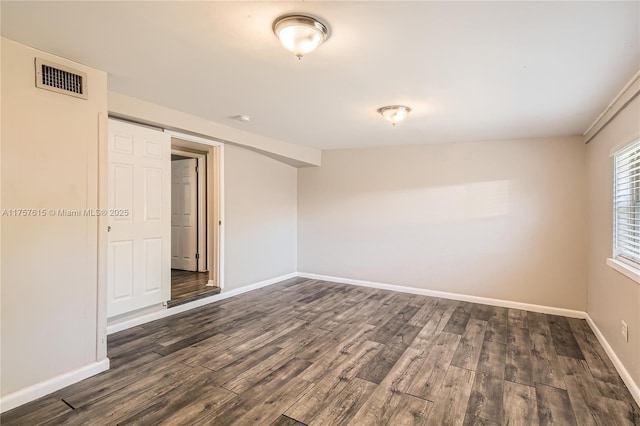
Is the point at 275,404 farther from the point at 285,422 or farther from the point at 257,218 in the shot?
the point at 257,218

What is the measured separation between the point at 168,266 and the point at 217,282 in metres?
0.85

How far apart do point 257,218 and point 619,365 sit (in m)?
4.43

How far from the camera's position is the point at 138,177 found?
11.2 feet

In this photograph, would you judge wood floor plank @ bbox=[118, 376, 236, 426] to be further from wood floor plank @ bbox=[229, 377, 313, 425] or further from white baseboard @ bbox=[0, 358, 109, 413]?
white baseboard @ bbox=[0, 358, 109, 413]

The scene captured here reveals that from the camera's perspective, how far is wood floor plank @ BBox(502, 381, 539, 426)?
199cm

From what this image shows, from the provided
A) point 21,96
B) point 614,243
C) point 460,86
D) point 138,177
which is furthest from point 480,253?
point 21,96

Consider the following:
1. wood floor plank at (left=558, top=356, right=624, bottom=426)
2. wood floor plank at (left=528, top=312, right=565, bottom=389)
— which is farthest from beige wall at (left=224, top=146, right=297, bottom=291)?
wood floor plank at (left=558, top=356, right=624, bottom=426)

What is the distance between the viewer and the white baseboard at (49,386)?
2.01 m

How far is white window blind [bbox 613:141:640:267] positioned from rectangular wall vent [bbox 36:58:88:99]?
4143mm

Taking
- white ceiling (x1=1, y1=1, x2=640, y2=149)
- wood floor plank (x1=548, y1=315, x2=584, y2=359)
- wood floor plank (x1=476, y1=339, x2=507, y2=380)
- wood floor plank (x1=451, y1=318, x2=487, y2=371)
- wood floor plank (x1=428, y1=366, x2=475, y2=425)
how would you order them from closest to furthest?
white ceiling (x1=1, y1=1, x2=640, y2=149) < wood floor plank (x1=428, y1=366, x2=475, y2=425) < wood floor plank (x1=476, y1=339, x2=507, y2=380) < wood floor plank (x1=451, y1=318, x2=487, y2=371) < wood floor plank (x1=548, y1=315, x2=584, y2=359)

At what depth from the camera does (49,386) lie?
2.19 meters

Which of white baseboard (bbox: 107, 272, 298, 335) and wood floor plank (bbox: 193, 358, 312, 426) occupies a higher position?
white baseboard (bbox: 107, 272, 298, 335)

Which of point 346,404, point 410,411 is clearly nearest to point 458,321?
point 410,411

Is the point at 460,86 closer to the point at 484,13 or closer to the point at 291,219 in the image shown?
the point at 484,13
